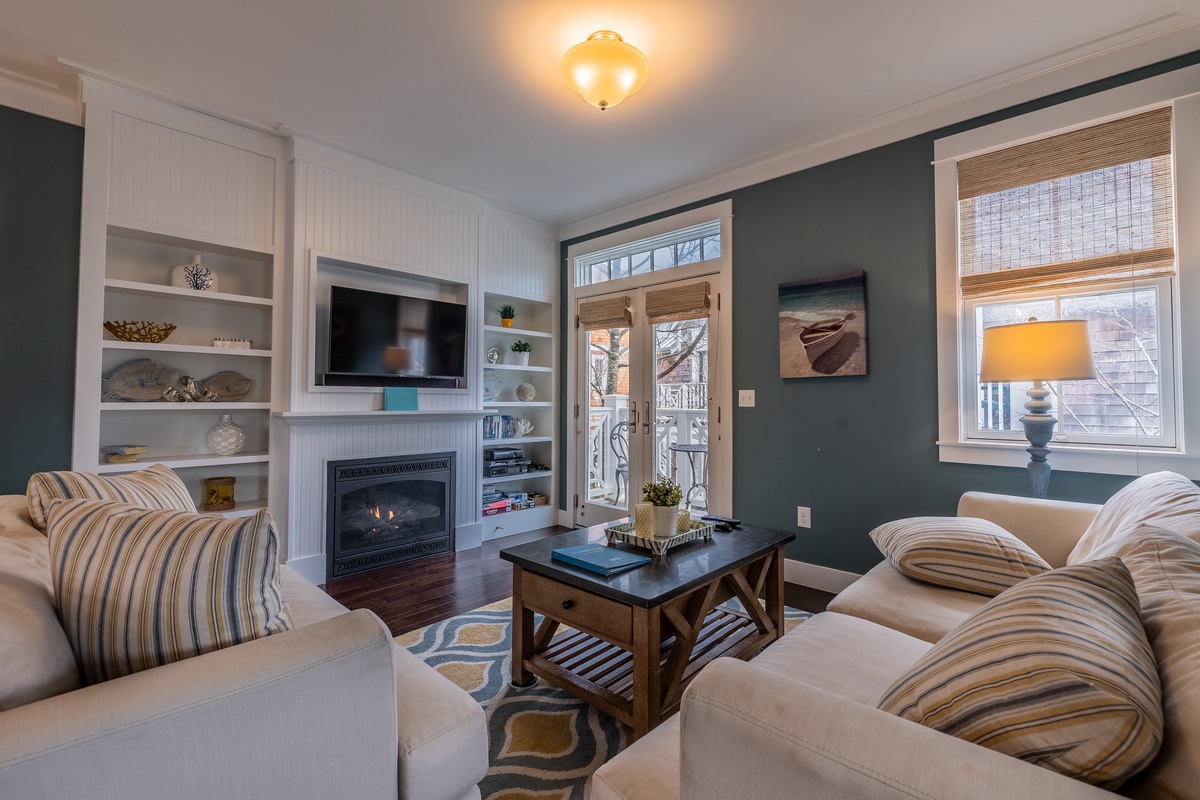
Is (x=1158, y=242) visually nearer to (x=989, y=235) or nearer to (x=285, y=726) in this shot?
(x=989, y=235)

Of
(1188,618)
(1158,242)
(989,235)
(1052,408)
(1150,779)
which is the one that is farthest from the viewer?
(989,235)

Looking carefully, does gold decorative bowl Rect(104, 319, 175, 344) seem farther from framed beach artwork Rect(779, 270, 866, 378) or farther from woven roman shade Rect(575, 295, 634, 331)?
framed beach artwork Rect(779, 270, 866, 378)

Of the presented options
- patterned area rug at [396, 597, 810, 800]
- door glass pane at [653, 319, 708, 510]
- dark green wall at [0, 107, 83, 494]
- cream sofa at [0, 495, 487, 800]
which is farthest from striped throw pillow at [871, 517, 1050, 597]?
dark green wall at [0, 107, 83, 494]

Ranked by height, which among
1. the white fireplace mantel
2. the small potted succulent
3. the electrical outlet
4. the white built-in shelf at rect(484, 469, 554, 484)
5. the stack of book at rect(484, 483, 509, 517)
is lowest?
the stack of book at rect(484, 483, 509, 517)

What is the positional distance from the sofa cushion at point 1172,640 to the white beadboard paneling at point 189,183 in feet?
13.0

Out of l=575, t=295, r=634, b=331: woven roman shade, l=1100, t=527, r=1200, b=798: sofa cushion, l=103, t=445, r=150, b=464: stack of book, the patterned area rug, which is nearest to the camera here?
l=1100, t=527, r=1200, b=798: sofa cushion

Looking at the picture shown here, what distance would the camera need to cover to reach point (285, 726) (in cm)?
86

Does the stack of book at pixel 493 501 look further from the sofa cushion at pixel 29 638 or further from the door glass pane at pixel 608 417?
the sofa cushion at pixel 29 638

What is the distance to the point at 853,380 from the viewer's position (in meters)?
3.07

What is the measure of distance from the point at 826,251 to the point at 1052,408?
138 centimetres

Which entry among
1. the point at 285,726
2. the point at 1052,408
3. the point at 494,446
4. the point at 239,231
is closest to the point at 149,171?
the point at 239,231

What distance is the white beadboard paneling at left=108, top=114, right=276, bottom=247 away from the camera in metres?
2.79

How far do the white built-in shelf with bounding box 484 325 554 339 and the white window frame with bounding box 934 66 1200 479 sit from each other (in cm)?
295

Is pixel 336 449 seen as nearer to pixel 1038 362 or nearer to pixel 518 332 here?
pixel 518 332
